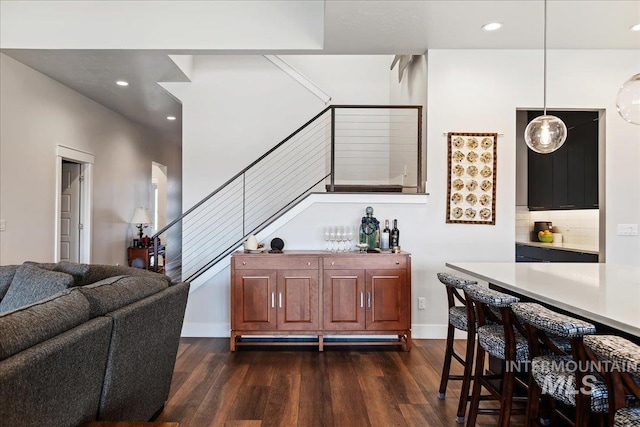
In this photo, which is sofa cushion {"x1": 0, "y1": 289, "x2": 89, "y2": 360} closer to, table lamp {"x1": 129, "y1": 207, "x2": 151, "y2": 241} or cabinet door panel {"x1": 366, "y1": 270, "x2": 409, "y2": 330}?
cabinet door panel {"x1": 366, "y1": 270, "x2": 409, "y2": 330}

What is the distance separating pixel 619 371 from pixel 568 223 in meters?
5.01

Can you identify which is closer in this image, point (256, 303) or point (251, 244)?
point (256, 303)

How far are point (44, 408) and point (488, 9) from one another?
3989 millimetres

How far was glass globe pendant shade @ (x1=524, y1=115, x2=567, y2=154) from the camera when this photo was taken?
295 cm

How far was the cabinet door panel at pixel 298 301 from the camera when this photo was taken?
3.80 meters

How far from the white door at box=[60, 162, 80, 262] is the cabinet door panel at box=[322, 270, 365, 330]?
440 cm

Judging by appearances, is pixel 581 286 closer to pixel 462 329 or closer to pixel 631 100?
pixel 462 329

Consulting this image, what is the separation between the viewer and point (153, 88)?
5277 millimetres

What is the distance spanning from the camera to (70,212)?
6.06m

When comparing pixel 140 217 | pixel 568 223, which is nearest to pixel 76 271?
pixel 140 217

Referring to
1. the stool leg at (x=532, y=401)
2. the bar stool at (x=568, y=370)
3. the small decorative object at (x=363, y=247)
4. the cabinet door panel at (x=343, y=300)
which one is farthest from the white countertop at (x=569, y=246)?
the bar stool at (x=568, y=370)

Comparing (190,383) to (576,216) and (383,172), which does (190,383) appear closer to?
(383,172)

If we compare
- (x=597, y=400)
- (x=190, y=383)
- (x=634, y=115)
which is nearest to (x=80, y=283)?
(x=190, y=383)

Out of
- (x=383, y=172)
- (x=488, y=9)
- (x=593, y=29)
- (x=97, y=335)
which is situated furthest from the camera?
(x=383, y=172)
